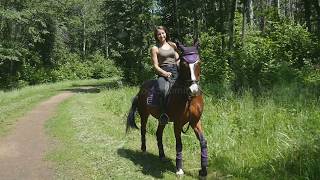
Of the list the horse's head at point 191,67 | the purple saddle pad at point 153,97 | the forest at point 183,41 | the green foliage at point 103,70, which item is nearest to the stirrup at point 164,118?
the purple saddle pad at point 153,97

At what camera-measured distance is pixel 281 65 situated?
20.5m

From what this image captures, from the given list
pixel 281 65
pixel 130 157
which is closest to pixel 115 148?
pixel 130 157

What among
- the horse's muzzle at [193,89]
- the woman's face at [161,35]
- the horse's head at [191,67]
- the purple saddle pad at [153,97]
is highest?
the woman's face at [161,35]

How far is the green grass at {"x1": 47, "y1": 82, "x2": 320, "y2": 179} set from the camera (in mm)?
8344

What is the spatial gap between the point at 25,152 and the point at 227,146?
17.3ft

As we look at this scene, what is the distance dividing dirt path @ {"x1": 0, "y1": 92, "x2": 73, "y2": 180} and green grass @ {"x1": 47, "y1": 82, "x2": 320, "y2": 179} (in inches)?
14.9

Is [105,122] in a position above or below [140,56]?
below

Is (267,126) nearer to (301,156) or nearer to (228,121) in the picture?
(228,121)

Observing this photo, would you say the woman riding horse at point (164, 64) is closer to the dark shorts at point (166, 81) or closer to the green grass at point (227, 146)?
the dark shorts at point (166, 81)

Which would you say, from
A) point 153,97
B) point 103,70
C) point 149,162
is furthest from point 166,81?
point 103,70

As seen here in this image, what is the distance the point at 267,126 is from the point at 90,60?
5834 centimetres

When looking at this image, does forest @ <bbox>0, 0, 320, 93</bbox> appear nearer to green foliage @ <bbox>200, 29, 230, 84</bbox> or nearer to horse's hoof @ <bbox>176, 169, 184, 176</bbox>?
green foliage @ <bbox>200, 29, 230, 84</bbox>

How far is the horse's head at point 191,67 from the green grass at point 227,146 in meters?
2.00

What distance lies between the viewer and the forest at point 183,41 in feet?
69.3
